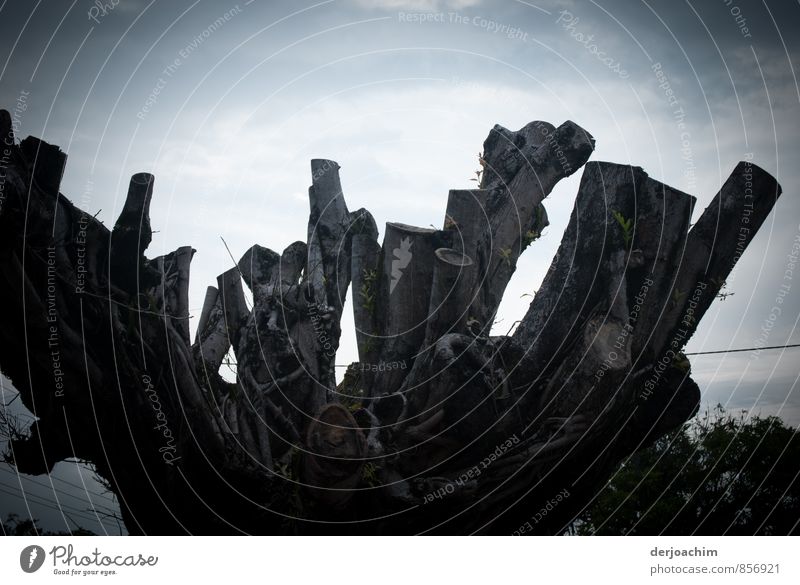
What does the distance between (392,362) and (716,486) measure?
25.9 feet

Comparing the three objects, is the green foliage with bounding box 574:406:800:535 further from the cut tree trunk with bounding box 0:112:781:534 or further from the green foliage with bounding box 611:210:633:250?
the green foliage with bounding box 611:210:633:250

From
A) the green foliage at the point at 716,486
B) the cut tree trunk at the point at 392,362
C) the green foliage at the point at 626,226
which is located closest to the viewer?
the cut tree trunk at the point at 392,362

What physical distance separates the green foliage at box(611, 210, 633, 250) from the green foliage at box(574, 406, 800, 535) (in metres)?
3.55

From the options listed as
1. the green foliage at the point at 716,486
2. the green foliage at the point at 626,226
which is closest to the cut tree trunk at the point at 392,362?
the green foliage at the point at 626,226

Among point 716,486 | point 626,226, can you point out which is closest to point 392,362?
point 626,226

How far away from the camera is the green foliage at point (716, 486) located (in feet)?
31.8

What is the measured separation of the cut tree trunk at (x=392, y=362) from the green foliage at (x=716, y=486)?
2.50m

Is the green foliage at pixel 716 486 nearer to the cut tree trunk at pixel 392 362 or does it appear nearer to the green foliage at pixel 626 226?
the cut tree trunk at pixel 392 362

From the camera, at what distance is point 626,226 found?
724 centimetres

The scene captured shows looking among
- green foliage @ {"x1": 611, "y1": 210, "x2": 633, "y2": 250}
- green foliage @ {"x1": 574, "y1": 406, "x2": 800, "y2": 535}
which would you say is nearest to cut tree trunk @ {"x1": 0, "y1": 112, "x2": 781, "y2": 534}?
green foliage @ {"x1": 611, "y1": 210, "x2": 633, "y2": 250}

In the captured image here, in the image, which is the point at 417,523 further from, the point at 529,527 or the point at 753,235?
the point at 753,235

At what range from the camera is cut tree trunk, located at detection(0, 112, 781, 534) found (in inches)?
247

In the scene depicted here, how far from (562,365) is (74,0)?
6276mm

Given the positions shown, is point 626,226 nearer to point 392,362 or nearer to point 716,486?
point 392,362
